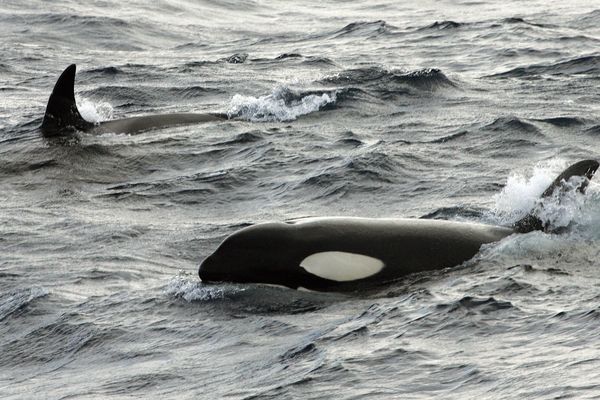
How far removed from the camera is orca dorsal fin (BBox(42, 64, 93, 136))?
1900 centimetres

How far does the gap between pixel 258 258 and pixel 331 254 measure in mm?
594

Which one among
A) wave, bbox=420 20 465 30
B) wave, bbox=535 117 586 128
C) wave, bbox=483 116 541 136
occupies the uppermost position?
wave, bbox=420 20 465 30

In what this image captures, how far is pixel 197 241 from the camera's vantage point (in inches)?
517

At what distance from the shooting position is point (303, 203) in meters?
14.8

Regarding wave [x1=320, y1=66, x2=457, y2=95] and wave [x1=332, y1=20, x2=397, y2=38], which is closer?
wave [x1=320, y1=66, x2=457, y2=95]

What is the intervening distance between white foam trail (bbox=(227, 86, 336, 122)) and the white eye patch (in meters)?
10.1

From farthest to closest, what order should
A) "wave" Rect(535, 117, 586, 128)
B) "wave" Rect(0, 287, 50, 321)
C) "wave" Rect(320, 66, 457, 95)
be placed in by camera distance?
"wave" Rect(320, 66, 457, 95)
"wave" Rect(535, 117, 586, 128)
"wave" Rect(0, 287, 50, 321)

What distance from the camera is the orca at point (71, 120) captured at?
743 inches

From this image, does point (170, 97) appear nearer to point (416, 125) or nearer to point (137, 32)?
point (416, 125)

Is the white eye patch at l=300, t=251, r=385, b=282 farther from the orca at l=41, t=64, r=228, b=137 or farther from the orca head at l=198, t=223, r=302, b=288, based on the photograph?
the orca at l=41, t=64, r=228, b=137

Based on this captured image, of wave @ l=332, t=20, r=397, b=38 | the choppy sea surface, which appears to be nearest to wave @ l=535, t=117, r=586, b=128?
the choppy sea surface

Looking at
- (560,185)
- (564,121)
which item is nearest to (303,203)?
(560,185)

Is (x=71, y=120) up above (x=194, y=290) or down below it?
below

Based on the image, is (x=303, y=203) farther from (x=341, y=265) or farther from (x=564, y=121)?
(x=564, y=121)
